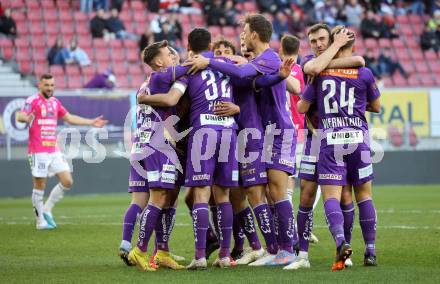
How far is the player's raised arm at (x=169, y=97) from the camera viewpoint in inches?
360

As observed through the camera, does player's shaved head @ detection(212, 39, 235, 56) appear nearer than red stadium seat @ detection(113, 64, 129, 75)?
Yes

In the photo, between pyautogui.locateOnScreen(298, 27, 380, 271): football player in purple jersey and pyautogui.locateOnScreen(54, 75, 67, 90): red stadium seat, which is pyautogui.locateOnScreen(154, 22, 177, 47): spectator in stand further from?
pyautogui.locateOnScreen(298, 27, 380, 271): football player in purple jersey

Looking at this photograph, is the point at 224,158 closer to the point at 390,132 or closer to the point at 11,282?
the point at 11,282

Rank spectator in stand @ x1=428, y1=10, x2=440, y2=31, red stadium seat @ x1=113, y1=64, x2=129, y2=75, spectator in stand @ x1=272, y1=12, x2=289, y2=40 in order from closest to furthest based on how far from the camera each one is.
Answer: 1. red stadium seat @ x1=113, y1=64, x2=129, y2=75
2. spectator in stand @ x1=272, y1=12, x2=289, y2=40
3. spectator in stand @ x1=428, y1=10, x2=440, y2=31

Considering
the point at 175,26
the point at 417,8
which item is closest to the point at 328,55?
the point at 175,26

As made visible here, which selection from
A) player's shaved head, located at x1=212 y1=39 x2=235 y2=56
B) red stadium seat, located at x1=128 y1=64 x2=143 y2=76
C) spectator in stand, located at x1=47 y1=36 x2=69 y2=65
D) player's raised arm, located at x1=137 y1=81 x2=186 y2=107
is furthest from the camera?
red stadium seat, located at x1=128 y1=64 x2=143 y2=76

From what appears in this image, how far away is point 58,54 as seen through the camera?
81.7 feet

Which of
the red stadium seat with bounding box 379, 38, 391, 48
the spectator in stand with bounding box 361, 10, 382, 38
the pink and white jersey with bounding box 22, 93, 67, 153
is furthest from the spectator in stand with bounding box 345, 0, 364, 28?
the pink and white jersey with bounding box 22, 93, 67, 153

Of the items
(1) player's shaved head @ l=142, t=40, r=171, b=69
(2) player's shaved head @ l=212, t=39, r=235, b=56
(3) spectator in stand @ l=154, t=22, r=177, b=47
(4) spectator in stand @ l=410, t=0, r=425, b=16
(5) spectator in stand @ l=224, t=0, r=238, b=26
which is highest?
(4) spectator in stand @ l=410, t=0, r=425, b=16

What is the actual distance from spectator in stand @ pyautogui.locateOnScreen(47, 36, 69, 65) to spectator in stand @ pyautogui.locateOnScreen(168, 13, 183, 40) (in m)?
3.26

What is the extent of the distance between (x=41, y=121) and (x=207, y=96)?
6.46m

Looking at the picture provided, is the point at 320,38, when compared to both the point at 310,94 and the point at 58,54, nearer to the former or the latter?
the point at 310,94

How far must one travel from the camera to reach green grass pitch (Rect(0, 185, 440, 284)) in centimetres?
849

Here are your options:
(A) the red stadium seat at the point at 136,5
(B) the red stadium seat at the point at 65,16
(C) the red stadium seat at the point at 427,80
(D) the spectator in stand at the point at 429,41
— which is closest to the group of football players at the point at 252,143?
(B) the red stadium seat at the point at 65,16
